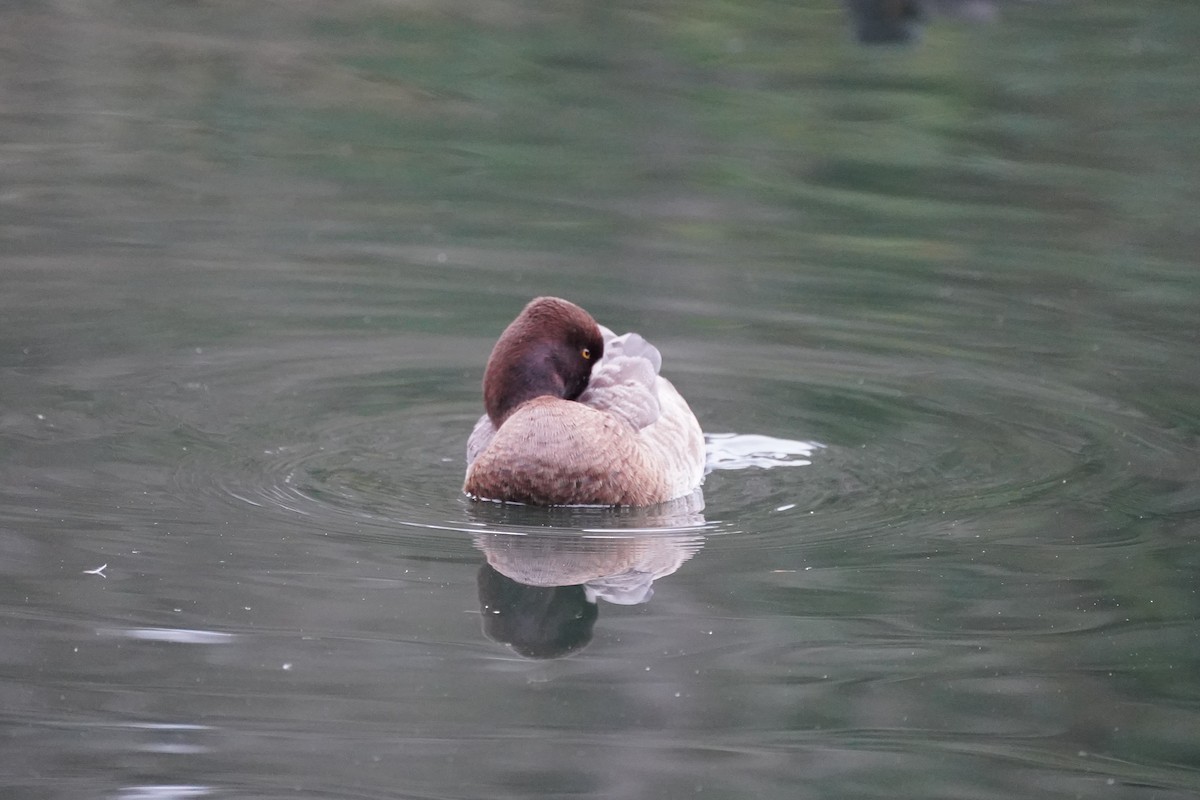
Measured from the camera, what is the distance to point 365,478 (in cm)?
747

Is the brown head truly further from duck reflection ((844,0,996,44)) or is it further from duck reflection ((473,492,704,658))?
duck reflection ((844,0,996,44))

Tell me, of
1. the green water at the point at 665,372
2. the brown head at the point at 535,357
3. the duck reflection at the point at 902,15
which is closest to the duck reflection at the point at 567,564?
the green water at the point at 665,372

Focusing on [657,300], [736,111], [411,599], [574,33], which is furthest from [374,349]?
[574,33]

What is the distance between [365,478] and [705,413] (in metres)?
1.97

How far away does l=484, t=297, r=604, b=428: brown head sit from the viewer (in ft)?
24.8

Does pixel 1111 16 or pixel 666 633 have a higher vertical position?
pixel 1111 16

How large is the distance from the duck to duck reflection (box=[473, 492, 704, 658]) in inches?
4.3

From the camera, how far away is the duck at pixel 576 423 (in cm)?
716

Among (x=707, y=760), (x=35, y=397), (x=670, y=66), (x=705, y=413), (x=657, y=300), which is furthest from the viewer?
(x=670, y=66)

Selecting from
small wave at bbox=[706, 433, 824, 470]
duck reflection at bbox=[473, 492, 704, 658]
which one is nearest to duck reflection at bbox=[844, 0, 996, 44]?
small wave at bbox=[706, 433, 824, 470]

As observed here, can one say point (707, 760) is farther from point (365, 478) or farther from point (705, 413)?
point (705, 413)

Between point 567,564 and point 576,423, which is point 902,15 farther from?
point 567,564

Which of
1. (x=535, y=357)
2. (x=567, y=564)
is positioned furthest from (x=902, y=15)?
(x=567, y=564)

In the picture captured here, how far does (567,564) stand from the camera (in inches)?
261
